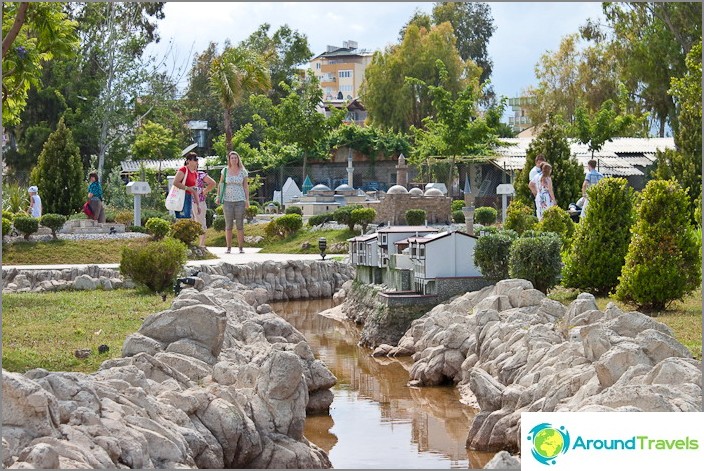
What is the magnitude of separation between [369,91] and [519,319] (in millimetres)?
48401

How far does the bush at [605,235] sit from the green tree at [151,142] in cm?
3262

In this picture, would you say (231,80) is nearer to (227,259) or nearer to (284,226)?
(284,226)

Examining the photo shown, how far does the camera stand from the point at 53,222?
2525cm

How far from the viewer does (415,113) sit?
61812 millimetres

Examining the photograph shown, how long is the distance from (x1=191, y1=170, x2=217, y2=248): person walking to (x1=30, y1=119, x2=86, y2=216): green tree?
714cm

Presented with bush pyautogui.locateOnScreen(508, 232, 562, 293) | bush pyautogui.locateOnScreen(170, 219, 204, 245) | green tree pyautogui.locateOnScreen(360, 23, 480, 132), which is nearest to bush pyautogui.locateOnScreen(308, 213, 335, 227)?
bush pyautogui.locateOnScreen(170, 219, 204, 245)

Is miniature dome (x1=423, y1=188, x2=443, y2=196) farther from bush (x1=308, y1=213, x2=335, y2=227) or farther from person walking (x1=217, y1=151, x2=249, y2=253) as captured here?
person walking (x1=217, y1=151, x2=249, y2=253)

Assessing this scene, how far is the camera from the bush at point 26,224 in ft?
81.5

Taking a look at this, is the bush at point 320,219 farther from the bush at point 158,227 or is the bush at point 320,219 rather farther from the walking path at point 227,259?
the bush at point 158,227

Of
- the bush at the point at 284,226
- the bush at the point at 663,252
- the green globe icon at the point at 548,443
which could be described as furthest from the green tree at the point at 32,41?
the bush at the point at 284,226

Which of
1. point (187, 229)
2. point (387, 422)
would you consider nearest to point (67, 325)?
point (387, 422)

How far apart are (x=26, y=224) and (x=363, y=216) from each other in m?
10.1

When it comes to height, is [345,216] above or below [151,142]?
below

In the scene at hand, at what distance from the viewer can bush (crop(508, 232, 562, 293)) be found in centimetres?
1773
